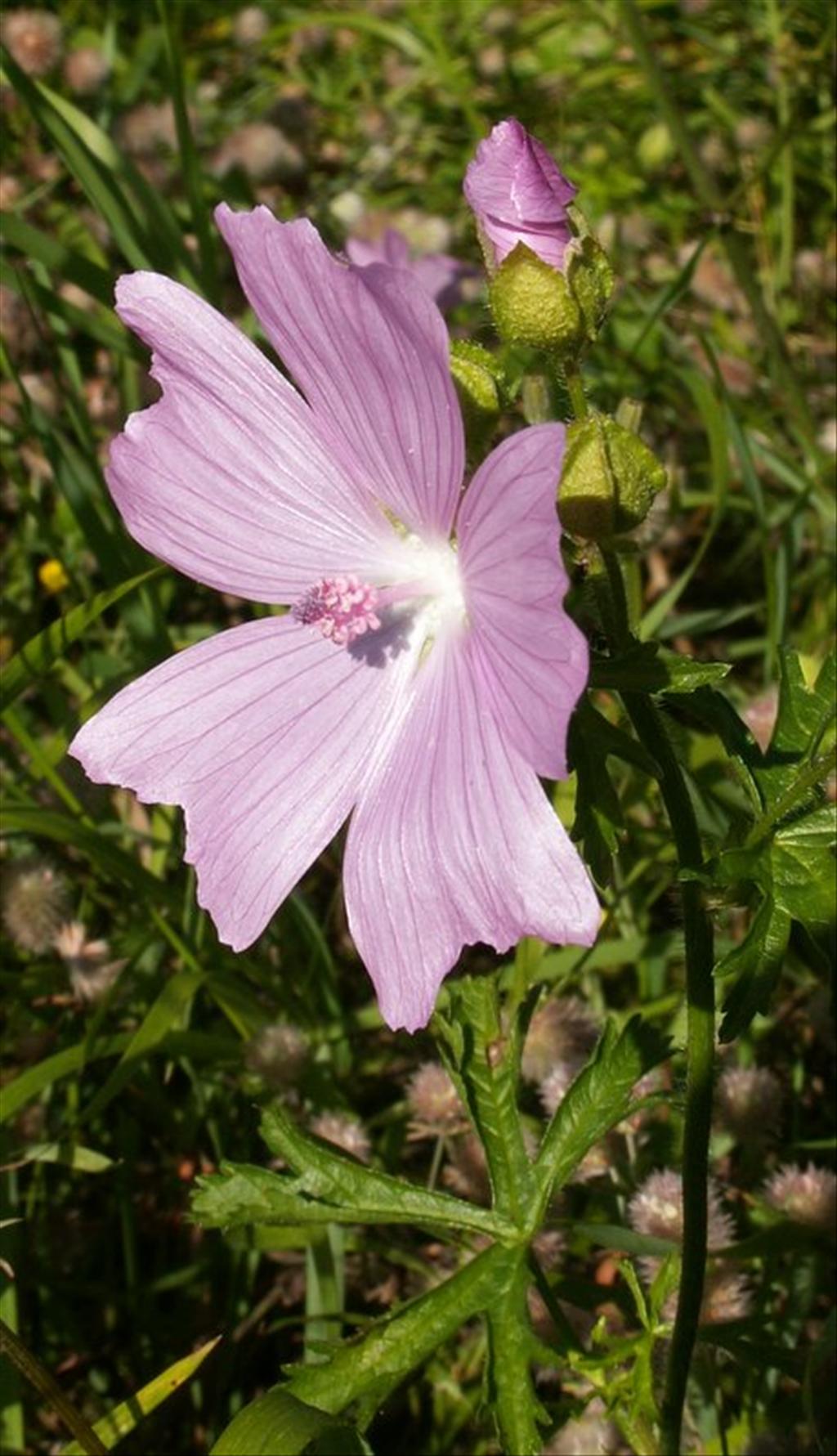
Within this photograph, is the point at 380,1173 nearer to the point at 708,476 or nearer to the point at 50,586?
the point at 50,586

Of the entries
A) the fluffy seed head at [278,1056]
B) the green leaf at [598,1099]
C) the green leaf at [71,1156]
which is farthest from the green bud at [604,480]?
the green leaf at [71,1156]

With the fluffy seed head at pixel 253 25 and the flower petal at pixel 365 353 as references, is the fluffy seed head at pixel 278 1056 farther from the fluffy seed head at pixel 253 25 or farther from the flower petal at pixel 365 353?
the fluffy seed head at pixel 253 25

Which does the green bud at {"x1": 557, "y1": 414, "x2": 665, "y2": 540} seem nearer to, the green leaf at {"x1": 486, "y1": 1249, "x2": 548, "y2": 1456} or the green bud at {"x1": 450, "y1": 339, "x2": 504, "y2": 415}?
the green bud at {"x1": 450, "y1": 339, "x2": 504, "y2": 415}

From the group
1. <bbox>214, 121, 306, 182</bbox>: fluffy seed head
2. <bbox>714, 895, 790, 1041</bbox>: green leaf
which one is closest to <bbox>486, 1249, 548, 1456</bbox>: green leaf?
<bbox>714, 895, 790, 1041</bbox>: green leaf

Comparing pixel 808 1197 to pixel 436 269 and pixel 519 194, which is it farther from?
pixel 436 269

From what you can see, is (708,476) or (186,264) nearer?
(186,264)

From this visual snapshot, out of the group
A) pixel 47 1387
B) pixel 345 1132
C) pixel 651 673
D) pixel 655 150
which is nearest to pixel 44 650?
pixel 345 1132

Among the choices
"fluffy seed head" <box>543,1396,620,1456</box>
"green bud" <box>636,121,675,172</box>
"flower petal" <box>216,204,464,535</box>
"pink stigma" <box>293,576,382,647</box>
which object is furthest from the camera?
"green bud" <box>636,121,675,172</box>

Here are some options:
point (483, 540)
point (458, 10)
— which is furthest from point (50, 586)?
point (458, 10)
